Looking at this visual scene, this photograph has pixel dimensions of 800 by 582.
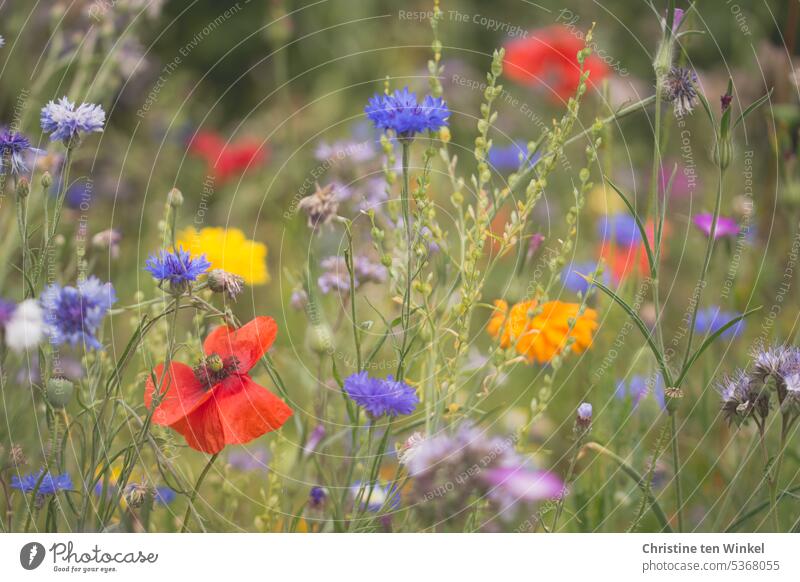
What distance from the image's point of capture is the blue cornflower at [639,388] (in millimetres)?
847

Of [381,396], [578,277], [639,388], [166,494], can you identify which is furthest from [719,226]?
[166,494]

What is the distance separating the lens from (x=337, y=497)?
27.2 inches

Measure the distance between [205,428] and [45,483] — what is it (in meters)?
0.13

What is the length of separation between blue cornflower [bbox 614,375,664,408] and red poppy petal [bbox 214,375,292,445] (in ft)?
1.09

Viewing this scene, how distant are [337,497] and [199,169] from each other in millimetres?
1107

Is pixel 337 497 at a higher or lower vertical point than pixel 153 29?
lower

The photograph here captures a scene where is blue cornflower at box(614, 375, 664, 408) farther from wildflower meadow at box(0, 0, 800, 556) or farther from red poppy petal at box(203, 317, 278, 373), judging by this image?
red poppy petal at box(203, 317, 278, 373)

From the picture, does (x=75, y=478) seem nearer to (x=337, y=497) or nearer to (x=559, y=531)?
(x=337, y=497)

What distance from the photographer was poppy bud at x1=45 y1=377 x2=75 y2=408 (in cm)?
62

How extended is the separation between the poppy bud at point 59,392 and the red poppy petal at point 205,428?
8 cm

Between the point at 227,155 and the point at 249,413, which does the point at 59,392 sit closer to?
the point at 249,413
